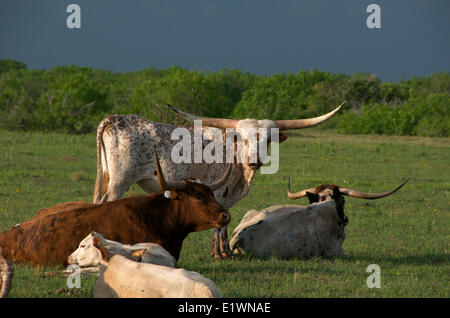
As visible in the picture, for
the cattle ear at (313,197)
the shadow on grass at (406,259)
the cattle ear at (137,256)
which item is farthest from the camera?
the cattle ear at (313,197)

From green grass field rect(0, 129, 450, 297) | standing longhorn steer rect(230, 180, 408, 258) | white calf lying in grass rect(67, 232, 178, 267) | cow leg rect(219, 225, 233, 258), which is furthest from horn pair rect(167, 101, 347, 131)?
white calf lying in grass rect(67, 232, 178, 267)

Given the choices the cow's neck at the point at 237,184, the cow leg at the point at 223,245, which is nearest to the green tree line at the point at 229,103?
the cow's neck at the point at 237,184

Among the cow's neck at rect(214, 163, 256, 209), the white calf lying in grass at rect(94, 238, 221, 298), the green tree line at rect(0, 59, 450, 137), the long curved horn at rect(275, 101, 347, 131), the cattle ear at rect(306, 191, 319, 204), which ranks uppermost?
the green tree line at rect(0, 59, 450, 137)

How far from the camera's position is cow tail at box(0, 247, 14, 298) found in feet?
17.8

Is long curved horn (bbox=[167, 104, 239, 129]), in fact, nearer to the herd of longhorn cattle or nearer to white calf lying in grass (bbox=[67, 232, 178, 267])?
the herd of longhorn cattle

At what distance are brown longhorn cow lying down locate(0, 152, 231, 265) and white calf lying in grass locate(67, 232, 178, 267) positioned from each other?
422 mm

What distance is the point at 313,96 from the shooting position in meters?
43.8

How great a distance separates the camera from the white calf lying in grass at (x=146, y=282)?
5152mm

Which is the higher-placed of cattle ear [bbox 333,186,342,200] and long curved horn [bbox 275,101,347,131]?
long curved horn [bbox 275,101,347,131]

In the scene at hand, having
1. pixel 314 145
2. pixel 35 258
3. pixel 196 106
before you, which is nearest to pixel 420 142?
pixel 314 145

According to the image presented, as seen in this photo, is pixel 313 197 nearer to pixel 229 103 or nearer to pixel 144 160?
pixel 144 160

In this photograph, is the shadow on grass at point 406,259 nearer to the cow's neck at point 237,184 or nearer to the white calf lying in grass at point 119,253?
the cow's neck at point 237,184

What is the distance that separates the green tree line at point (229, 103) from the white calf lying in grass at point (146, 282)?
66.7 feet

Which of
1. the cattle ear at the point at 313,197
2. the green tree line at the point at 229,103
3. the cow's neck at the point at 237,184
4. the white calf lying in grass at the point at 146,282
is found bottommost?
the white calf lying in grass at the point at 146,282
